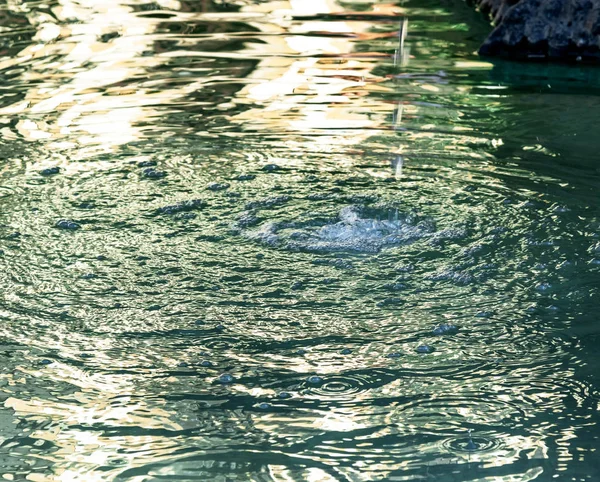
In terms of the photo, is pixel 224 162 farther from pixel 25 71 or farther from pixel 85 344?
pixel 25 71

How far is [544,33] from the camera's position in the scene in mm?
7414

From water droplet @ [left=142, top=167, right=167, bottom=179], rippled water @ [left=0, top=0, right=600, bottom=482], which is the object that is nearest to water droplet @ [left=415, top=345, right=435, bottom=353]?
rippled water @ [left=0, top=0, right=600, bottom=482]

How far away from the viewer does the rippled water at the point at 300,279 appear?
8.45 feet

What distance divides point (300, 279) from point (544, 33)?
4.69 m

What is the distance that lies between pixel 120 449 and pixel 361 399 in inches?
27.3

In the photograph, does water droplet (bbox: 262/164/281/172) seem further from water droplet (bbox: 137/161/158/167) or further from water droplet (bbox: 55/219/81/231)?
water droplet (bbox: 55/219/81/231)

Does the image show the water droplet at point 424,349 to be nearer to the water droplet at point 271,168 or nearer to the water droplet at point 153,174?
the water droplet at point 271,168

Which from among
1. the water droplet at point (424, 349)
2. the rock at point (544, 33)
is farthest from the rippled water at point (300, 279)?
the rock at point (544, 33)

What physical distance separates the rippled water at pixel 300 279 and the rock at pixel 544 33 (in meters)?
0.81

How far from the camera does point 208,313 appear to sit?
3.26 metres

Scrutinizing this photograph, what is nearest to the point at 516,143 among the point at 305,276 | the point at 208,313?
the point at 305,276

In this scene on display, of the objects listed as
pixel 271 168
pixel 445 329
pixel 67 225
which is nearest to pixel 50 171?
pixel 67 225

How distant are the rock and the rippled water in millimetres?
812

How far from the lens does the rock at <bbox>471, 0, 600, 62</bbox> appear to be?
7305 mm
